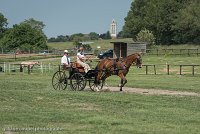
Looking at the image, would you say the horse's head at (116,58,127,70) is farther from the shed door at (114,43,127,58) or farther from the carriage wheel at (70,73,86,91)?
the shed door at (114,43,127,58)

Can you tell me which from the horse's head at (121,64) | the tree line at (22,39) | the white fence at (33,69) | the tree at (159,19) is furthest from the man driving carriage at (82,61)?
the tree at (159,19)

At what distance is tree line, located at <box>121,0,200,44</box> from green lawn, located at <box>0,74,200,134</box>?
97.1m

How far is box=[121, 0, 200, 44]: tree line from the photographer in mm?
117250

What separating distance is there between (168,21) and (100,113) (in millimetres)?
112310

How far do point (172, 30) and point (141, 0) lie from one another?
68.3 feet

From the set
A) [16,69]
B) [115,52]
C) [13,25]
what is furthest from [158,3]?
[16,69]

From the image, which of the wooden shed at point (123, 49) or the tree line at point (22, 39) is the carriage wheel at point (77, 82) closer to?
the wooden shed at point (123, 49)

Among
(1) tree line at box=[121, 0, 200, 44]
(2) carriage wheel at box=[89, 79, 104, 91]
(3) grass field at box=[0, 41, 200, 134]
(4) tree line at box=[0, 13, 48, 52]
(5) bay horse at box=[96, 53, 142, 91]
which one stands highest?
(1) tree line at box=[121, 0, 200, 44]

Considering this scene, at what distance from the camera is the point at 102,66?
81.7 ft

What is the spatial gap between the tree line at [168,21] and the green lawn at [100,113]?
97065 millimetres

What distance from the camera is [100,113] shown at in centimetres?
1543

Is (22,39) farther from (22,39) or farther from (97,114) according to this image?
(97,114)

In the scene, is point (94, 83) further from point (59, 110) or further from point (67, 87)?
point (59, 110)

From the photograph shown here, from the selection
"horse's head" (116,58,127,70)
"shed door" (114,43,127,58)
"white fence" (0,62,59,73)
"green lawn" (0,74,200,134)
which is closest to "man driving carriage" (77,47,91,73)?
"horse's head" (116,58,127,70)
